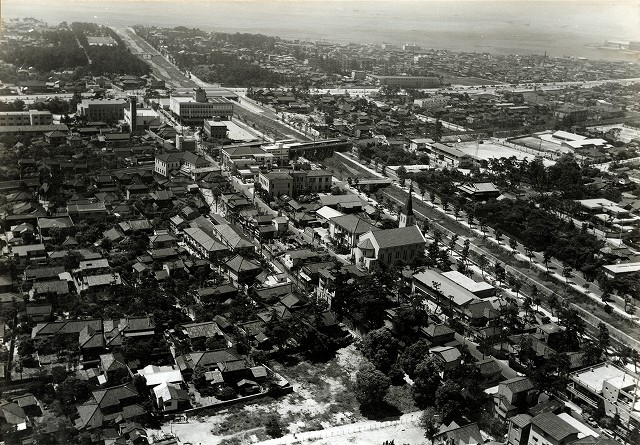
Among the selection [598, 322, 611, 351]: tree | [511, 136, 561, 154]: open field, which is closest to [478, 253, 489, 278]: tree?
[598, 322, 611, 351]: tree

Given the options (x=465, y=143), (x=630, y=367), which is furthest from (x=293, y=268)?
(x=465, y=143)

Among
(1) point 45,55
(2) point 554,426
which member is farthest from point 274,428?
(1) point 45,55

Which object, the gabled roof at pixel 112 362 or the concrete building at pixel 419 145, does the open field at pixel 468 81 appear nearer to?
A: the concrete building at pixel 419 145

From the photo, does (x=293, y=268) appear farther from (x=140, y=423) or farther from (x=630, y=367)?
(x=630, y=367)

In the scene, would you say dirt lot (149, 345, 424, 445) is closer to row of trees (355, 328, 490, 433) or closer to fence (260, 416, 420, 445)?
fence (260, 416, 420, 445)

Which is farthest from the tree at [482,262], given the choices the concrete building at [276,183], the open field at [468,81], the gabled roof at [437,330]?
the open field at [468,81]
